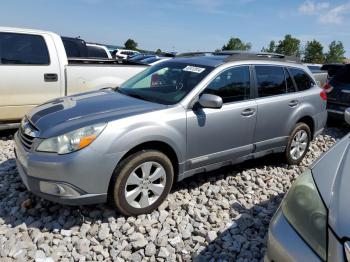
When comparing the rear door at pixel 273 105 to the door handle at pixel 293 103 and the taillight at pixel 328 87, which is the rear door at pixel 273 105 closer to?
the door handle at pixel 293 103

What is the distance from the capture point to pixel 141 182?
3.41m

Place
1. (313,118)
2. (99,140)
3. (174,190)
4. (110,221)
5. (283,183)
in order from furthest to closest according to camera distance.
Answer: (313,118) → (283,183) → (174,190) → (110,221) → (99,140)

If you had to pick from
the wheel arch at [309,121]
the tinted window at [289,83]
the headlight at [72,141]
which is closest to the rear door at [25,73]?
the headlight at [72,141]

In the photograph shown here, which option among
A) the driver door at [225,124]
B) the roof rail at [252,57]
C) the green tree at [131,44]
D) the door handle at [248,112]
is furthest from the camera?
the green tree at [131,44]

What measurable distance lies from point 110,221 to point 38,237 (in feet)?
2.17

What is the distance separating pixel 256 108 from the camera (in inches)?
168

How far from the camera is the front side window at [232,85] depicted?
155 inches

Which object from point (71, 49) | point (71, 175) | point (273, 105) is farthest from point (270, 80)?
point (71, 49)

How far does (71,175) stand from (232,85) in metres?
2.15

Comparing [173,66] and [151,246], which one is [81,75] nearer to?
[173,66]

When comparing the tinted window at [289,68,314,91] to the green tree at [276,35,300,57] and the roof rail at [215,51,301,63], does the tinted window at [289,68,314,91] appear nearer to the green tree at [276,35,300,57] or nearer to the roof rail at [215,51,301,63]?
the roof rail at [215,51,301,63]

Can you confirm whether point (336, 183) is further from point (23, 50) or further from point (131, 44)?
point (131, 44)

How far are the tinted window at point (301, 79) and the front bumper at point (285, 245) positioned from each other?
326cm

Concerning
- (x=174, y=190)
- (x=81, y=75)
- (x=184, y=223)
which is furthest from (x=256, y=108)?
(x=81, y=75)
